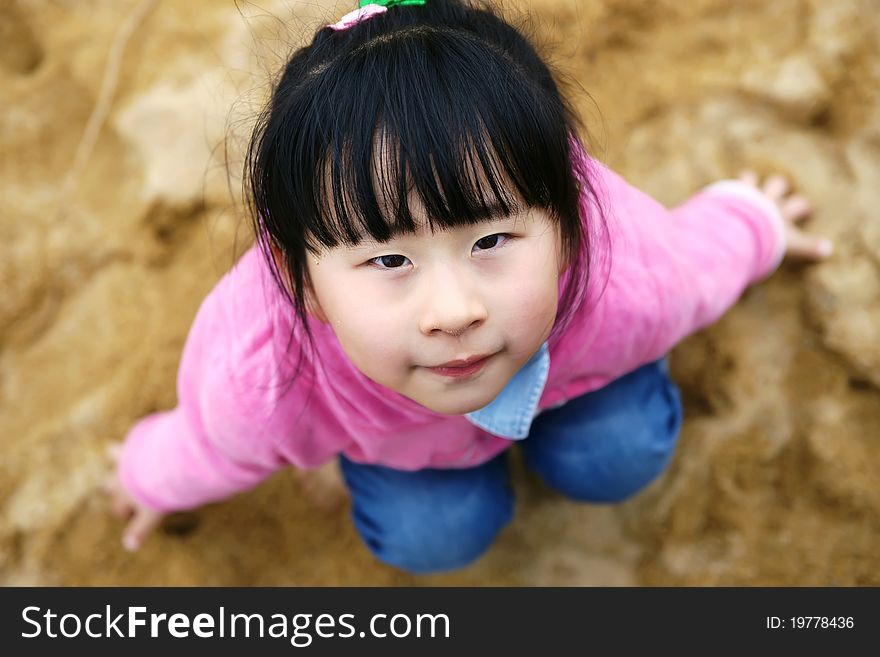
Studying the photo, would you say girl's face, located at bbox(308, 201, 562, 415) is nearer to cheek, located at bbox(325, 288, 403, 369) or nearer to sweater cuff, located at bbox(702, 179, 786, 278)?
cheek, located at bbox(325, 288, 403, 369)

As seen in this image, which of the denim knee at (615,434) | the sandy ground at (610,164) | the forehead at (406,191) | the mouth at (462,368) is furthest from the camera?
the sandy ground at (610,164)

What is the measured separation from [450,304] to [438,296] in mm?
14

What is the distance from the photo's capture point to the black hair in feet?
2.38

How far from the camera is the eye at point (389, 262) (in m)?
0.77

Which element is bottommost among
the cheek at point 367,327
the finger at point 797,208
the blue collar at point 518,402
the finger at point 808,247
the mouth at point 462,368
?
the mouth at point 462,368

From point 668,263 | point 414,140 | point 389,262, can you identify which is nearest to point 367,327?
point 389,262

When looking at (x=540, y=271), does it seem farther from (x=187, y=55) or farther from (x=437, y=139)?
(x=187, y=55)

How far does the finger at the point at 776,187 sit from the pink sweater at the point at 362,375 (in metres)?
0.12

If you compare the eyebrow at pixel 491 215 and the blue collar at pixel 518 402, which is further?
the blue collar at pixel 518 402

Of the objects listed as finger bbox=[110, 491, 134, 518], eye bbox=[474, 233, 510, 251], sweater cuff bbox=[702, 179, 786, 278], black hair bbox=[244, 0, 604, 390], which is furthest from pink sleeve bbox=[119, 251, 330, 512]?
sweater cuff bbox=[702, 179, 786, 278]

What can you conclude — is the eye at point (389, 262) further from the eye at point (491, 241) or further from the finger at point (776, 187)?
the finger at point (776, 187)

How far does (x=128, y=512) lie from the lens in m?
1.36

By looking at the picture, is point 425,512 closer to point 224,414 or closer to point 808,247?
point 224,414

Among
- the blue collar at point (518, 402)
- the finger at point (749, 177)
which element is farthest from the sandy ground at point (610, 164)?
the blue collar at point (518, 402)
